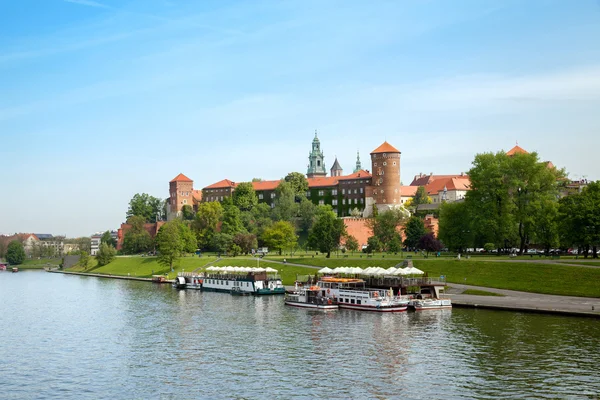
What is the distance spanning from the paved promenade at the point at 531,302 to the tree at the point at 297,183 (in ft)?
339

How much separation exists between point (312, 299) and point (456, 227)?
33.0 meters

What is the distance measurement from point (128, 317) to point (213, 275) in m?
32.1

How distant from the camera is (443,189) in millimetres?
186375

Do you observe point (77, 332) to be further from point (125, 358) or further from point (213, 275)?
point (213, 275)

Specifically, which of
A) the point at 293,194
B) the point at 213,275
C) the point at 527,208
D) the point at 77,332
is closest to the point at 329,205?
the point at 293,194

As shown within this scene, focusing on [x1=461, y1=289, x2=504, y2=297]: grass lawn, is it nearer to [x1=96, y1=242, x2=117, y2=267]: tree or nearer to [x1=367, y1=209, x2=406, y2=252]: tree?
[x1=367, y1=209, x2=406, y2=252]: tree

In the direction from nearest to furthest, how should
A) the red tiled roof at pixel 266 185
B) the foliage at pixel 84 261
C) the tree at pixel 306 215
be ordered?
the tree at pixel 306 215, the foliage at pixel 84 261, the red tiled roof at pixel 266 185

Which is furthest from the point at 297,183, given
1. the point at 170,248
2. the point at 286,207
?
the point at 170,248

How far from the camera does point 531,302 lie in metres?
59.5

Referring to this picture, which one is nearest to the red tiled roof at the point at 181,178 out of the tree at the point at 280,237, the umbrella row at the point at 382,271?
the tree at the point at 280,237

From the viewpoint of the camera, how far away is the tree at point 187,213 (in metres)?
175

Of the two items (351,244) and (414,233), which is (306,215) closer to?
(351,244)

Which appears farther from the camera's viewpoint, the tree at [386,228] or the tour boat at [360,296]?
the tree at [386,228]

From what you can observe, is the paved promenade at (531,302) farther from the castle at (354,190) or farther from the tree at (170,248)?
the castle at (354,190)
